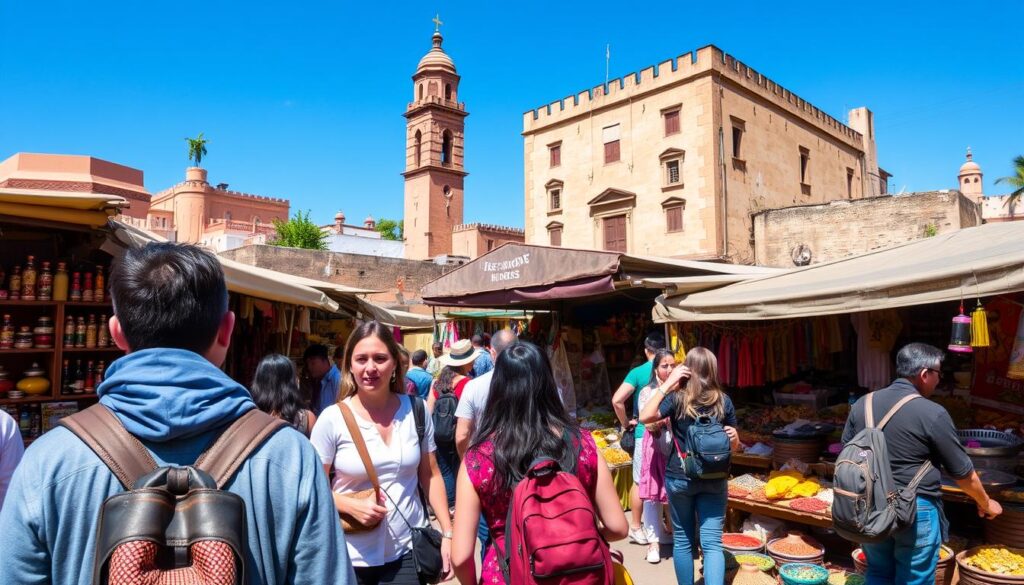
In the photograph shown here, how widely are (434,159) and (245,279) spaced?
109ft

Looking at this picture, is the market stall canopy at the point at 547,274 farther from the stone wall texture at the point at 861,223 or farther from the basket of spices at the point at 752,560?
the stone wall texture at the point at 861,223

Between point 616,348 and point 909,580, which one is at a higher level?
point 616,348

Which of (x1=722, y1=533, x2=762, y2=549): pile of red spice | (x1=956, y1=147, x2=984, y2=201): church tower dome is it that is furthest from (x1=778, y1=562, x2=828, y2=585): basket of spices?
(x1=956, y1=147, x2=984, y2=201): church tower dome

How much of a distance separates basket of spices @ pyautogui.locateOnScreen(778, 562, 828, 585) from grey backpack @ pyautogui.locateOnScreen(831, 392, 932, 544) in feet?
4.46

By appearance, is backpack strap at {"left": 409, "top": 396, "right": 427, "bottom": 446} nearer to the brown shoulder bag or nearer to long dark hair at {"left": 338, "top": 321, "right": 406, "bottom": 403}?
long dark hair at {"left": 338, "top": 321, "right": 406, "bottom": 403}

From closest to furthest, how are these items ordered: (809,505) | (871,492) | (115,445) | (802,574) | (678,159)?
(115,445) < (871,492) < (802,574) < (809,505) < (678,159)

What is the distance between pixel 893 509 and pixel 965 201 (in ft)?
68.4

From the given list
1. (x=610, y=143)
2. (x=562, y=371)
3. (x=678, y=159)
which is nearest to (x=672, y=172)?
(x=678, y=159)

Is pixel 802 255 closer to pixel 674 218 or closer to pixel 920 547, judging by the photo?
pixel 674 218

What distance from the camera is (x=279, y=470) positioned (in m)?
1.23

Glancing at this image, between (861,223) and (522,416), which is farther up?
(861,223)

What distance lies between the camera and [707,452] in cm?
379

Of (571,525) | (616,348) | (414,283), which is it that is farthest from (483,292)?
(414,283)

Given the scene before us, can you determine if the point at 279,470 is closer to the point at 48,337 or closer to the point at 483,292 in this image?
the point at 48,337
